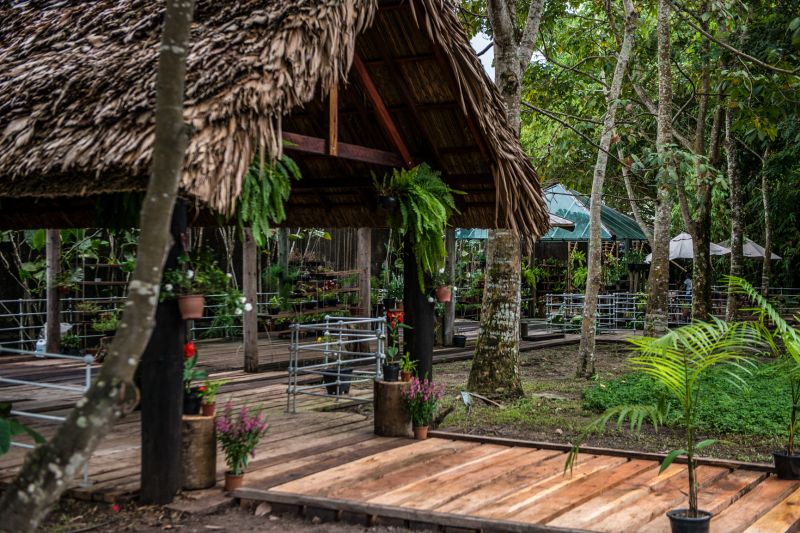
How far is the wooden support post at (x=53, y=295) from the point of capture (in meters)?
13.1

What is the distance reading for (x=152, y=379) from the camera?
582 centimetres

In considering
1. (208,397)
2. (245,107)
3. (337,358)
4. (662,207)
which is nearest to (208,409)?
(208,397)

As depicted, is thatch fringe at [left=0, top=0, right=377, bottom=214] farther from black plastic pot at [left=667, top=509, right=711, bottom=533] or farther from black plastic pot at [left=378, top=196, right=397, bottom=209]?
black plastic pot at [left=667, top=509, right=711, bottom=533]

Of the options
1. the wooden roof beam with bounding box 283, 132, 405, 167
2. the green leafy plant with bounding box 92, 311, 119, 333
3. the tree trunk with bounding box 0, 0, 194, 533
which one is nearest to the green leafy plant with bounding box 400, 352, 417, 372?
the wooden roof beam with bounding box 283, 132, 405, 167

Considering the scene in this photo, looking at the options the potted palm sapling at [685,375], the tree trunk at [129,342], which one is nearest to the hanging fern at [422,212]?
the potted palm sapling at [685,375]

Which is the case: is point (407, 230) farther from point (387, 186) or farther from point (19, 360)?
point (19, 360)

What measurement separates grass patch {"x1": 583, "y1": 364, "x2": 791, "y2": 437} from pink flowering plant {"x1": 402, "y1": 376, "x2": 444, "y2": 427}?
2165mm

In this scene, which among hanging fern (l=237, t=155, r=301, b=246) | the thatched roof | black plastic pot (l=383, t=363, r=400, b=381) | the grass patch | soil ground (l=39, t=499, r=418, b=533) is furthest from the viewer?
the grass patch

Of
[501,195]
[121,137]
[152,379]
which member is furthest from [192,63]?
[501,195]

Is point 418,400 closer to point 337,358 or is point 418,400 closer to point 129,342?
point 337,358

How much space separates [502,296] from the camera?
10695 millimetres

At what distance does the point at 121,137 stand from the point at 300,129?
391 centimetres

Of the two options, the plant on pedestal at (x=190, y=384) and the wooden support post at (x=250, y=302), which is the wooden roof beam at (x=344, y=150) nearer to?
the plant on pedestal at (x=190, y=384)

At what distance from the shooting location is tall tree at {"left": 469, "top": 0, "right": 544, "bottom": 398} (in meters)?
10.7
